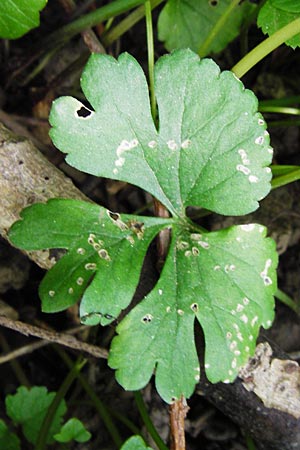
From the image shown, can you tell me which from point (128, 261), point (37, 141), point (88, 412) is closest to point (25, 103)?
point (37, 141)

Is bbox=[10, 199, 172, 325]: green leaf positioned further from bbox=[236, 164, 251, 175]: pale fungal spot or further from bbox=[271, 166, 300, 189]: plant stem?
bbox=[271, 166, 300, 189]: plant stem

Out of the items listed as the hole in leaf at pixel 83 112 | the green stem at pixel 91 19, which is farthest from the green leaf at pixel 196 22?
the hole in leaf at pixel 83 112

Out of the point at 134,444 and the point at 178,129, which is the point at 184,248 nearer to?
the point at 178,129

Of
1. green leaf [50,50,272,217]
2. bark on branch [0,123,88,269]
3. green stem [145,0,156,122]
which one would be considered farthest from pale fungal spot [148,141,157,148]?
bark on branch [0,123,88,269]

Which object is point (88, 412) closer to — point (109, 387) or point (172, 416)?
point (109, 387)

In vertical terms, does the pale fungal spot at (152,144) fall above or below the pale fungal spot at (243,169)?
above

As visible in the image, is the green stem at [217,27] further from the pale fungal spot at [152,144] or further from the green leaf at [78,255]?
the green leaf at [78,255]
